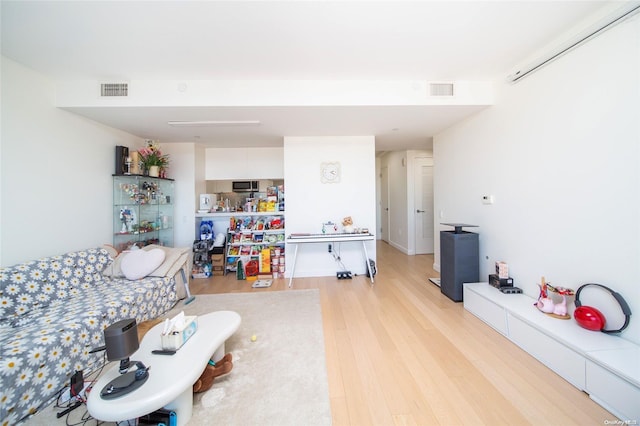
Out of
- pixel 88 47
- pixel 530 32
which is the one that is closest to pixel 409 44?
pixel 530 32

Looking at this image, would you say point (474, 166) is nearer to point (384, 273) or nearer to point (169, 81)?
point (384, 273)

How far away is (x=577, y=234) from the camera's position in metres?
1.85

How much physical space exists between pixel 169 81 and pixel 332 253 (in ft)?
10.6

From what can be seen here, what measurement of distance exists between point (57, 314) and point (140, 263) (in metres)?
0.82

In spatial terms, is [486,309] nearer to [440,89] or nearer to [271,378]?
[271,378]

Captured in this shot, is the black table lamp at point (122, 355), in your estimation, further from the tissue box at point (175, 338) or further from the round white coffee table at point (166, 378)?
the tissue box at point (175, 338)

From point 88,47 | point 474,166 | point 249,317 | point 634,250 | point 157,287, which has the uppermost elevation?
point 88,47

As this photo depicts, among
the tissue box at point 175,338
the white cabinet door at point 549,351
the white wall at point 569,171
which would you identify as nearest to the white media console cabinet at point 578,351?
the white cabinet door at point 549,351

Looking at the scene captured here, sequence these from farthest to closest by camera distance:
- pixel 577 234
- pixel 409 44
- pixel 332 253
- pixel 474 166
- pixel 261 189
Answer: pixel 261 189 → pixel 332 253 → pixel 474 166 → pixel 409 44 → pixel 577 234

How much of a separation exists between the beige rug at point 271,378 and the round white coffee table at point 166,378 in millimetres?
190

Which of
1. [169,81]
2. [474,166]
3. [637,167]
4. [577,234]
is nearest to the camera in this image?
[637,167]

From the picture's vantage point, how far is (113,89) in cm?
243

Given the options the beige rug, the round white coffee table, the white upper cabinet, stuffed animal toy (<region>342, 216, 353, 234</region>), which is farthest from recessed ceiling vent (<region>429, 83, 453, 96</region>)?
the round white coffee table

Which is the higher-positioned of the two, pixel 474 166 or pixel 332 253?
pixel 474 166
